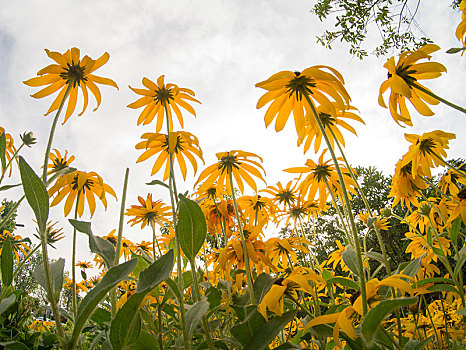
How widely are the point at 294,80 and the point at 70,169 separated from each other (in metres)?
0.72

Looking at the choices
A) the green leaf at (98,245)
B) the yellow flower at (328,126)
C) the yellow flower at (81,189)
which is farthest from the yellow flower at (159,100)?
the green leaf at (98,245)

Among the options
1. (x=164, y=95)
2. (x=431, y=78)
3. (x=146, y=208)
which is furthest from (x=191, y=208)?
(x=146, y=208)

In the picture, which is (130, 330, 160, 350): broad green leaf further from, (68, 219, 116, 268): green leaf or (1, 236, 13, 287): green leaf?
(1, 236, 13, 287): green leaf

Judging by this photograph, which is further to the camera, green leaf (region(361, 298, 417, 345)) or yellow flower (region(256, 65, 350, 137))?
yellow flower (region(256, 65, 350, 137))

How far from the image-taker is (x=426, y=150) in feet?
5.06

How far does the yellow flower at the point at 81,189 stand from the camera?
1.24 m

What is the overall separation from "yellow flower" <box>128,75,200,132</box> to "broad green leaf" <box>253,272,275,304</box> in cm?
76

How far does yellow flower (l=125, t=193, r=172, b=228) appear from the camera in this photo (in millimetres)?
1848

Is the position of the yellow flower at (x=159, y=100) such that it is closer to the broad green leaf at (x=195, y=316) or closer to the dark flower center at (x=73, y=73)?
the dark flower center at (x=73, y=73)

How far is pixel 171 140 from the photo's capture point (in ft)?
3.37

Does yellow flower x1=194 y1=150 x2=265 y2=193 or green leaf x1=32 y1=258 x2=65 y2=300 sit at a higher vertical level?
yellow flower x1=194 y1=150 x2=265 y2=193

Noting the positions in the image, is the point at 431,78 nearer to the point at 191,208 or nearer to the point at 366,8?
the point at 191,208

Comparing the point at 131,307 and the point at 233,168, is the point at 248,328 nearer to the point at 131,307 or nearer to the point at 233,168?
the point at 131,307

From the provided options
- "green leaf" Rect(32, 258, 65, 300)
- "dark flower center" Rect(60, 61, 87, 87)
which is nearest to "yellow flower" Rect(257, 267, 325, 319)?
"green leaf" Rect(32, 258, 65, 300)
